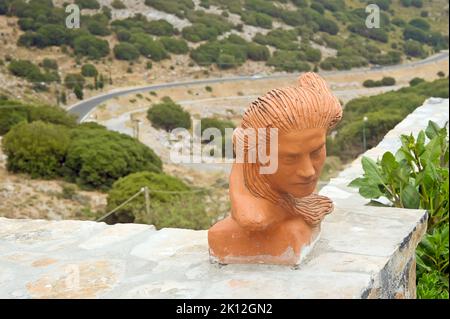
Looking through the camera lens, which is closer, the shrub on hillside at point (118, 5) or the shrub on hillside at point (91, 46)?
the shrub on hillside at point (91, 46)

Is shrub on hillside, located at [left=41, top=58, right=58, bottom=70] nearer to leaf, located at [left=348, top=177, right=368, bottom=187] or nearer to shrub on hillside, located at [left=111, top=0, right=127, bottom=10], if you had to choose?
shrub on hillside, located at [left=111, top=0, right=127, bottom=10]

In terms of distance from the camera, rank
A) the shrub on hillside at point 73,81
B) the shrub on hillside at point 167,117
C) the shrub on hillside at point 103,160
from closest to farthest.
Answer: the shrub on hillside at point 103,160
the shrub on hillside at point 167,117
the shrub on hillside at point 73,81

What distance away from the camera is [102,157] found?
12250 mm

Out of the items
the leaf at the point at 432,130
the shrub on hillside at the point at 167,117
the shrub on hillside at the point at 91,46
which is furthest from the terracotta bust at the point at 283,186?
the shrub on hillside at the point at 91,46

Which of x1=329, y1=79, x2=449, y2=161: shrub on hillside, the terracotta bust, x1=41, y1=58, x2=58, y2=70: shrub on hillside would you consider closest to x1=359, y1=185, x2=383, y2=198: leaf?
the terracotta bust

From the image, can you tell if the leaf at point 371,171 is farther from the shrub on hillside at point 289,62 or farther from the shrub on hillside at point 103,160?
the shrub on hillside at point 289,62

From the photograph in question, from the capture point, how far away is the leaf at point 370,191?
3.60 metres

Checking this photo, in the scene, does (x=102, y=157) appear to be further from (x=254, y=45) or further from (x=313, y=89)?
(x=254, y=45)

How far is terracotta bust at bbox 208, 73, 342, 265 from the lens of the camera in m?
2.27

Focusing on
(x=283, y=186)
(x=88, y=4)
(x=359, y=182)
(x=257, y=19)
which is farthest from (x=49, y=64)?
(x=283, y=186)

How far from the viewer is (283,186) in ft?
7.82

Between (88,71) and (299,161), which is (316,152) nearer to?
(299,161)

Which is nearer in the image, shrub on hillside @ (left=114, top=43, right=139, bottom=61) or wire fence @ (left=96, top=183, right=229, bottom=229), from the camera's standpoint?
wire fence @ (left=96, top=183, right=229, bottom=229)
